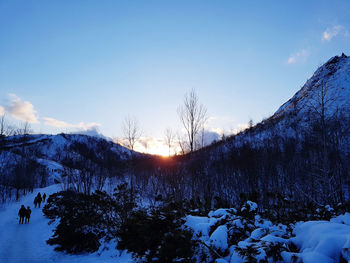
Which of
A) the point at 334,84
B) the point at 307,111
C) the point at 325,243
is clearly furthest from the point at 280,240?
the point at 334,84

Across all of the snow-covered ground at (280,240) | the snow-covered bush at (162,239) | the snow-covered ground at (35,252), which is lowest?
the snow-covered ground at (35,252)

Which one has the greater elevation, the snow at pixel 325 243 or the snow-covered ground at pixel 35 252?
the snow at pixel 325 243

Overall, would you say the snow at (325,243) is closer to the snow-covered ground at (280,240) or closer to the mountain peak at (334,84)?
the snow-covered ground at (280,240)

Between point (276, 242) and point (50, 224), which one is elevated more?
point (276, 242)

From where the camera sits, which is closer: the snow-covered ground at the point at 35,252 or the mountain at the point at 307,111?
the snow-covered ground at the point at 35,252

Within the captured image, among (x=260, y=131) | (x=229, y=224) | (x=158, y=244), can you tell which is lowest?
(x=158, y=244)

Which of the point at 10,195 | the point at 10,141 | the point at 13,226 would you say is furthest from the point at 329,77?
the point at 10,141

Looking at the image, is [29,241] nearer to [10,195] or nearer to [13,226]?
[13,226]

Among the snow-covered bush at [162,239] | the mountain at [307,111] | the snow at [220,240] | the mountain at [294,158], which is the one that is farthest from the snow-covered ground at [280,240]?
the mountain at [307,111]

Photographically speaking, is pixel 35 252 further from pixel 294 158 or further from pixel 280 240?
pixel 294 158

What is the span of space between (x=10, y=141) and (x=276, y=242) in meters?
112

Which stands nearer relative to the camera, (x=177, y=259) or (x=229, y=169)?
(x=177, y=259)

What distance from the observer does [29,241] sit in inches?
413

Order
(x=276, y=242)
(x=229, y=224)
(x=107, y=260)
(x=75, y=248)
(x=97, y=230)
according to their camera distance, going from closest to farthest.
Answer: (x=276, y=242) → (x=229, y=224) → (x=107, y=260) → (x=75, y=248) → (x=97, y=230)
